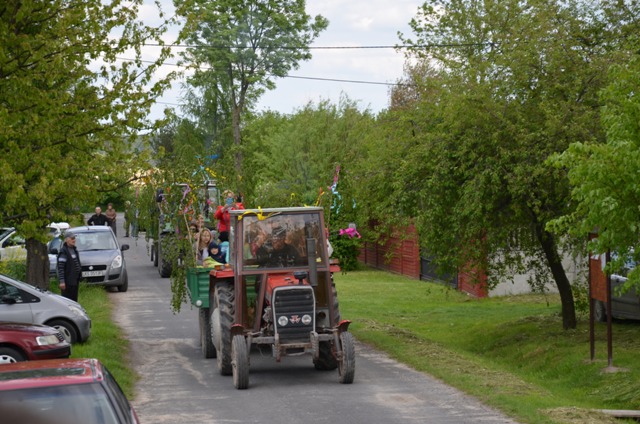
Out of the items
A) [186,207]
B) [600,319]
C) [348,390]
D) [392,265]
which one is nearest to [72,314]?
[186,207]

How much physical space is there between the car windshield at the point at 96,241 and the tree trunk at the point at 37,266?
5.38 m

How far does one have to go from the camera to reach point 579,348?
711 inches

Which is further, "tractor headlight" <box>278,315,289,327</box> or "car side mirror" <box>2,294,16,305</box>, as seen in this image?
"car side mirror" <box>2,294,16,305</box>

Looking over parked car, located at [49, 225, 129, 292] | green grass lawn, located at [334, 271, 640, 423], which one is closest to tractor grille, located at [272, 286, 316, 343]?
green grass lawn, located at [334, 271, 640, 423]

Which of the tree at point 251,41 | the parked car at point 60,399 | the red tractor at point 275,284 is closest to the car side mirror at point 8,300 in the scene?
the red tractor at point 275,284

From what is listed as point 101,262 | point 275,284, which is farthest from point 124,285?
point 275,284

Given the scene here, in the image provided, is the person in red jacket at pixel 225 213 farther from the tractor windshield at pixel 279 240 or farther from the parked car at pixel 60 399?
the parked car at pixel 60 399

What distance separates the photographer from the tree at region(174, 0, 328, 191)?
55.8 m

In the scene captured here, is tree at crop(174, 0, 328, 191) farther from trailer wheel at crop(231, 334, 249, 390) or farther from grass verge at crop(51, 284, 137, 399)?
trailer wheel at crop(231, 334, 249, 390)

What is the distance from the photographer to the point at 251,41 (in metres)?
56.8

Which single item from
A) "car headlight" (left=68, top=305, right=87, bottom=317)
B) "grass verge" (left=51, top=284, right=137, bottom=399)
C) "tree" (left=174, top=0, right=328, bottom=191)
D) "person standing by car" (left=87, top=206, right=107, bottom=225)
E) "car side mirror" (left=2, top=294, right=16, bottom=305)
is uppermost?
"tree" (left=174, top=0, right=328, bottom=191)

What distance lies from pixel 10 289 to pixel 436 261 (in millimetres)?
7432

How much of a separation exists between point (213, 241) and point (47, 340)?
4748 millimetres

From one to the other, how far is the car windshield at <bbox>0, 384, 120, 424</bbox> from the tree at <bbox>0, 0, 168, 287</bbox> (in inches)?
310
